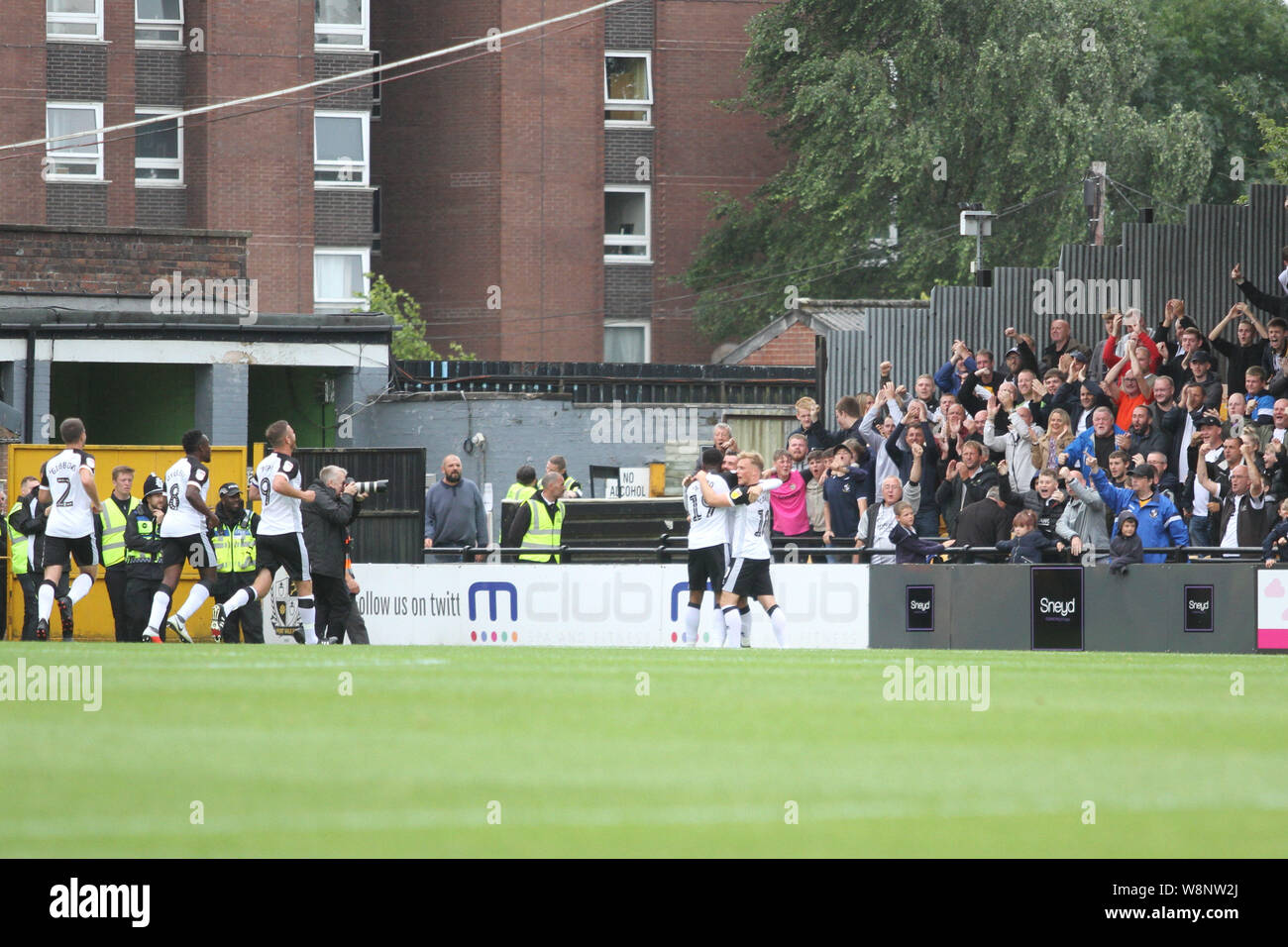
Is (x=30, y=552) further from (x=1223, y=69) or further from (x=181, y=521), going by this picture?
(x=1223, y=69)

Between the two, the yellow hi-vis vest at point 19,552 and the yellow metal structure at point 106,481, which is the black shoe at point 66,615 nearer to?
the yellow metal structure at point 106,481

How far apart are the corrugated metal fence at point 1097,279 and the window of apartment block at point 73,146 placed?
27.8 metres

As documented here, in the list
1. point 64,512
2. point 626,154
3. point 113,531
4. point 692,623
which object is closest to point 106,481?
point 113,531

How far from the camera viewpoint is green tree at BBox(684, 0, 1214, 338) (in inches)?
2009

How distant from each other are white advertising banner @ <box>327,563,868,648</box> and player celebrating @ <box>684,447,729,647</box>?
1.62m

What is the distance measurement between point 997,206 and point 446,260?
1494cm

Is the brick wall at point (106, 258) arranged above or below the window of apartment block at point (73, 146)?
below

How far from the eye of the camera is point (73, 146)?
167 ft

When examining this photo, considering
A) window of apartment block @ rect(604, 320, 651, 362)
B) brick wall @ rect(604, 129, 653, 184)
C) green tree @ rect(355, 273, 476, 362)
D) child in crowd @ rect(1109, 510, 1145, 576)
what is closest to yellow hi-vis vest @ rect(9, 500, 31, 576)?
child in crowd @ rect(1109, 510, 1145, 576)

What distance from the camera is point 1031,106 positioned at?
167ft

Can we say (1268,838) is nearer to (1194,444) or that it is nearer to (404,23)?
(1194,444)

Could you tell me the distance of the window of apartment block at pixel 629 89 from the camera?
57.0 m

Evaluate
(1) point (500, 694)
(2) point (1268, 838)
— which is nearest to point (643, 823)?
(2) point (1268, 838)

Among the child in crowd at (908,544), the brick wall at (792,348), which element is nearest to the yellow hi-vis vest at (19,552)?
the child in crowd at (908,544)
